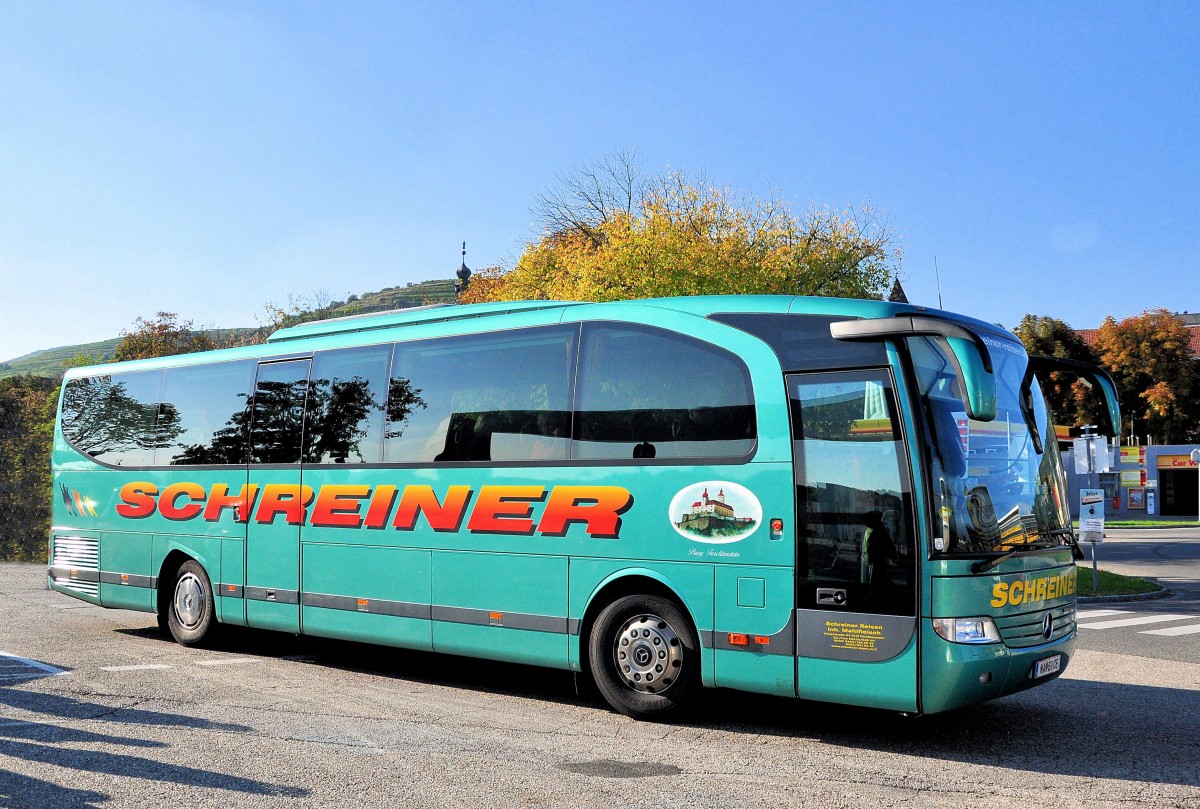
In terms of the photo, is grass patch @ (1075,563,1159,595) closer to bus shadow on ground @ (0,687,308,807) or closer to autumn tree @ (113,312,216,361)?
bus shadow on ground @ (0,687,308,807)

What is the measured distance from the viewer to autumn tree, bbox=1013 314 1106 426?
209 feet

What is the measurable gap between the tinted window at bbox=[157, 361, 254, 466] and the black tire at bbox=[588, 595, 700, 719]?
5.35m

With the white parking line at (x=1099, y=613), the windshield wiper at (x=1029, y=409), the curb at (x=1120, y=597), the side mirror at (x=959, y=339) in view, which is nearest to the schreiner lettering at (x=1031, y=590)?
the windshield wiper at (x=1029, y=409)

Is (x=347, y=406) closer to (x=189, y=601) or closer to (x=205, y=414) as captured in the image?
(x=205, y=414)

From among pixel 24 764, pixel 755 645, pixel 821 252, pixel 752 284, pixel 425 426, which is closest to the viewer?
pixel 24 764

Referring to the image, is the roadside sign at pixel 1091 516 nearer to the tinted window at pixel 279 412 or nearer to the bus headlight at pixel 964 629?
the bus headlight at pixel 964 629

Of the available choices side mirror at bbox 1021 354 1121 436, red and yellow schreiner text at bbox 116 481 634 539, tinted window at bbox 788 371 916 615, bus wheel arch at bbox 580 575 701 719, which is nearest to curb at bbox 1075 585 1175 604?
side mirror at bbox 1021 354 1121 436

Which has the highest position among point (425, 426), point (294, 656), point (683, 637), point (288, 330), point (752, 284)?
point (752, 284)

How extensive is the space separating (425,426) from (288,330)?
306cm

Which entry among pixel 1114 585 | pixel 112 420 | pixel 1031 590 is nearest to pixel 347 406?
pixel 112 420

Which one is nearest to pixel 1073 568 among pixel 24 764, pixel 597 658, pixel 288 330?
pixel 597 658

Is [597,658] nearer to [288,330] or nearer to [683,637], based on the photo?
[683,637]

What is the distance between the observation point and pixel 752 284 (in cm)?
3275

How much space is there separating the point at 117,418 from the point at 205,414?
1923 millimetres
